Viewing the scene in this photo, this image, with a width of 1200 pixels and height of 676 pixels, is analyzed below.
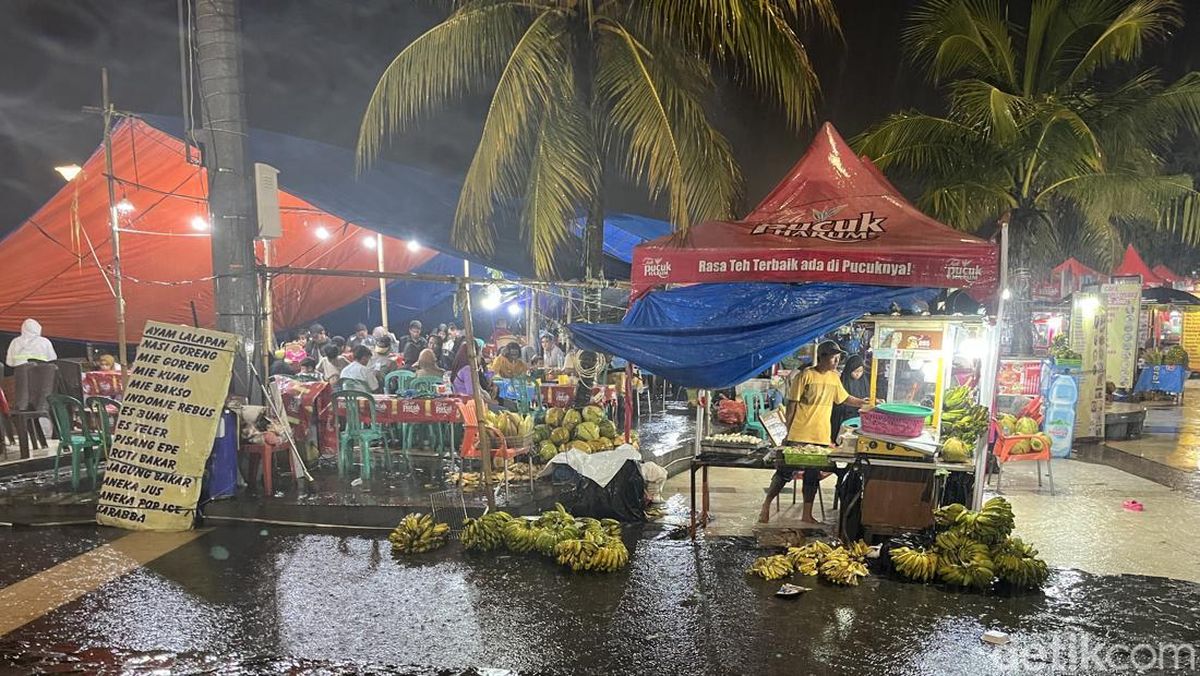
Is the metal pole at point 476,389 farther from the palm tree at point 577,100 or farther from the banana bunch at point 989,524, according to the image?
the banana bunch at point 989,524

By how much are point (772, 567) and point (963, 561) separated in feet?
5.21

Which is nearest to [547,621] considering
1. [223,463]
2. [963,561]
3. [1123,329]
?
[963,561]

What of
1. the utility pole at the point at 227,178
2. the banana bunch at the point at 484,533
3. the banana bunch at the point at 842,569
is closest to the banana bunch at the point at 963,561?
the banana bunch at the point at 842,569

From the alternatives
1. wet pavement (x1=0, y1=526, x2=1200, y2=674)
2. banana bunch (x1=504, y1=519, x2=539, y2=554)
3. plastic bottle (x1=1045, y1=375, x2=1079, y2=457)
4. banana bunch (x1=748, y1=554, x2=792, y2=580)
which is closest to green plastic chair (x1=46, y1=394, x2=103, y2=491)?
wet pavement (x1=0, y1=526, x2=1200, y2=674)

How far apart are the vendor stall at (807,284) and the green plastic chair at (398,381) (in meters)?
4.85

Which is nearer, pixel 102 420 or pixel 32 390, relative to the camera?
pixel 102 420

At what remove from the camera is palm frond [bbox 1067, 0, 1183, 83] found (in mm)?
10508

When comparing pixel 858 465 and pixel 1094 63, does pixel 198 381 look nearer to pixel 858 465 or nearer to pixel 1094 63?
pixel 858 465

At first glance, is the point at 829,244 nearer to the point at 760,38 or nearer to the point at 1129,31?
the point at 760,38

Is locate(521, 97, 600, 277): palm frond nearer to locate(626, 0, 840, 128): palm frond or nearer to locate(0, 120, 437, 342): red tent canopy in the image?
locate(626, 0, 840, 128): palm frond

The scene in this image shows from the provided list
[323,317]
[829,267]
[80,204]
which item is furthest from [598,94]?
[323,317]

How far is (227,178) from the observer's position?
27.1ft

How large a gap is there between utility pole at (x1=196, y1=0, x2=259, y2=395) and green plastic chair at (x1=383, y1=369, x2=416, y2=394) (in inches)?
114

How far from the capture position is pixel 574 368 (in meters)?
12.1
